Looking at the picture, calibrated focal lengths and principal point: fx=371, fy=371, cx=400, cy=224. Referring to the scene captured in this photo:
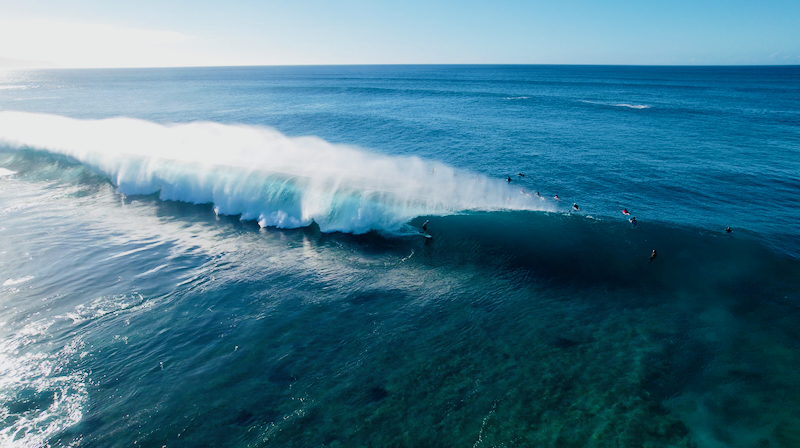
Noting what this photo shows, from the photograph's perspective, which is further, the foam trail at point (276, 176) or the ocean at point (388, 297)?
the foam trail at point (276, 176)

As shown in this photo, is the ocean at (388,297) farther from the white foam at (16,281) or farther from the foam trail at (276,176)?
the foam trail at (276,176)

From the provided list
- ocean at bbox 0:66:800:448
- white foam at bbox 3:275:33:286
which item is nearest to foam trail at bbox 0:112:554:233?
ocean at bbox 0:66:800:448

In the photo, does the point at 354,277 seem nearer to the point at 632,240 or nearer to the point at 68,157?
the point at 632,240

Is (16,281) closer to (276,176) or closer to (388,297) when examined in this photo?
(276,176)

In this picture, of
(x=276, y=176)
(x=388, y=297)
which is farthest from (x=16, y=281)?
(x=388, y=297)

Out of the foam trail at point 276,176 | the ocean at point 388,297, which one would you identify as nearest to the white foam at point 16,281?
the ocean at point 388,297
